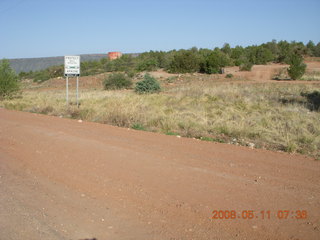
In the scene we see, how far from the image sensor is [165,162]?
24.2 ft

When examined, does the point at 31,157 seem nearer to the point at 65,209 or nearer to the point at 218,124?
the point at 65,209

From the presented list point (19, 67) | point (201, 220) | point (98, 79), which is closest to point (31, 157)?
point (201, 220)

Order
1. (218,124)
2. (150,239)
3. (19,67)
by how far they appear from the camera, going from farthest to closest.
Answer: (19,67)
(218,124)
(150,239)

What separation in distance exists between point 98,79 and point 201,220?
4809 centimetres

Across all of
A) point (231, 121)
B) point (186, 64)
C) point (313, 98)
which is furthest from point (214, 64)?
point (231, 121)

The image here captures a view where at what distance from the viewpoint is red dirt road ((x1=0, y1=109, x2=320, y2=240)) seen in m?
4.47

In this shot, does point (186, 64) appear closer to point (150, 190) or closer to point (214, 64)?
point (214, 64)

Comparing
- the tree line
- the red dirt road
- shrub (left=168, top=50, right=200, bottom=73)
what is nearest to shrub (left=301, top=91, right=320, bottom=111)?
the red dirt road

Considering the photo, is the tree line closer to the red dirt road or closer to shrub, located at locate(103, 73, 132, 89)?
shrub, located at locate(103, 73, 132, 89)
